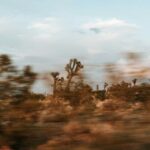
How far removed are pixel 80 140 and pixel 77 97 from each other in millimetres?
1729

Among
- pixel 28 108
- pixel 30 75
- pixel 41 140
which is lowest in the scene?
pixel 41 140

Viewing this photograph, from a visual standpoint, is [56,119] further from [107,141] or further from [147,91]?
[107,141]

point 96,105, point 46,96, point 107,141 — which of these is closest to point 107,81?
point 96,105

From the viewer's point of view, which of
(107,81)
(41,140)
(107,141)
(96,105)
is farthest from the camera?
(96,105)

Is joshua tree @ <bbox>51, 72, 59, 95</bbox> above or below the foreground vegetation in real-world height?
above

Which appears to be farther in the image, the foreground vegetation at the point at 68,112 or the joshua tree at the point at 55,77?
the joshua tree at the point at 55,77

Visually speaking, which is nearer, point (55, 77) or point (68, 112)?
point (68, 112)

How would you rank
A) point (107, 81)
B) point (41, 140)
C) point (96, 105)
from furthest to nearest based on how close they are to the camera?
1. point (96, 105)
2. point (107, 81)
3. point (41, 140)

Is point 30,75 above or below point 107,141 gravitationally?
above

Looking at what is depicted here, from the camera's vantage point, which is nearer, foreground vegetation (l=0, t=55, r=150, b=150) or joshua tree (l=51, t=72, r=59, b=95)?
foreground vegetation (l=0, t=55, r=150, b=150)

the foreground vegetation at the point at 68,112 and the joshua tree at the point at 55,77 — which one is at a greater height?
the joshua tree at the point at 55,77

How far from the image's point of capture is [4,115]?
5383 millimetres

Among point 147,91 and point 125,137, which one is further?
point 147,91

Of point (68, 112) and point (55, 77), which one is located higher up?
point (55, 77)
